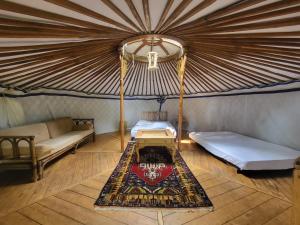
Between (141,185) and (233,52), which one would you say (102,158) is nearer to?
(141,185)

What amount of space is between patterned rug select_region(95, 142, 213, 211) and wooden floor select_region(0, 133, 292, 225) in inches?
4.1

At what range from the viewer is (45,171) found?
294 centimetres

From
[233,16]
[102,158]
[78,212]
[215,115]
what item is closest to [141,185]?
[78,212]

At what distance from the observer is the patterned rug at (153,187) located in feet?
6.54

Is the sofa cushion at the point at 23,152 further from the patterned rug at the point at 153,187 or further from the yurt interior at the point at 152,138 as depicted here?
the patterned rug at the point at 153,187

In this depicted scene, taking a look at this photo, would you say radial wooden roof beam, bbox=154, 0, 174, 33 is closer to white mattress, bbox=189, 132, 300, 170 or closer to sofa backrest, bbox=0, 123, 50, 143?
white mattress, bbox=189, 132, 300, 170

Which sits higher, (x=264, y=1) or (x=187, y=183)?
(x=264, y=1)

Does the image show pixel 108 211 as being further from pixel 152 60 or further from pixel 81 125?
pixel 81 125

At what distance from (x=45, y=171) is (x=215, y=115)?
475 cm

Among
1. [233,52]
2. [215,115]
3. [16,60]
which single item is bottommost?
[215,115]

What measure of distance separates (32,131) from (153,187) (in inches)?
106

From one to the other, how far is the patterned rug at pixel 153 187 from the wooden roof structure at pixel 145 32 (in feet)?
6.66

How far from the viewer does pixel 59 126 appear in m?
4.23

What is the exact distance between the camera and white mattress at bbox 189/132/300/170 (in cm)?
260
